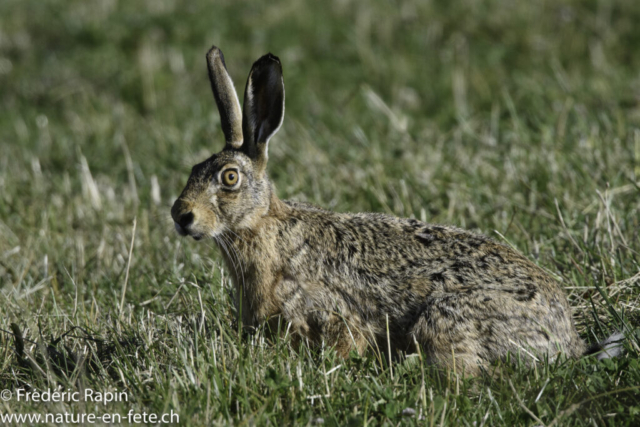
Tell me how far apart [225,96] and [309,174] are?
210 centimetres

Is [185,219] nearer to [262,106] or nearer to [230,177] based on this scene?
[230,177]

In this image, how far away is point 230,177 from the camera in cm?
462

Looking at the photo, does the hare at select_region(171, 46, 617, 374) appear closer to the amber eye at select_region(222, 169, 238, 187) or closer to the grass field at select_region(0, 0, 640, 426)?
the amber eye at select_region(222, 169, 238, 187)

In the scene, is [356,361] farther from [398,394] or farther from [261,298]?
[261,298]

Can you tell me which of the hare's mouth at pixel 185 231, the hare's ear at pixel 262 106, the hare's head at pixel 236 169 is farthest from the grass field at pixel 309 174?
the hare's ear at pixel 262 106

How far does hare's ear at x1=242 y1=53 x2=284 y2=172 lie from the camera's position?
4.48 metres

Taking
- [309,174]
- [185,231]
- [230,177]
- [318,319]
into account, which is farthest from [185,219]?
[309,174]

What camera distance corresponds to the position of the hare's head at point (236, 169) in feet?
14.5

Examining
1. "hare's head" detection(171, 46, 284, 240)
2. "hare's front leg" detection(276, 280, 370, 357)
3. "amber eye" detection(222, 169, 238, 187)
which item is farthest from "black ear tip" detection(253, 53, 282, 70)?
"hare's front leg" detection(276, 280, 370, 357)

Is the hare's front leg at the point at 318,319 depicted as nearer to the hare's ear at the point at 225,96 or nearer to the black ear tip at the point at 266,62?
the hare's ear at the point at 225,96

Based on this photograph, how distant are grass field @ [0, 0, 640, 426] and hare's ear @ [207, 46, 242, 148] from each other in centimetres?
94

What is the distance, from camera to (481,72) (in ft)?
33.0

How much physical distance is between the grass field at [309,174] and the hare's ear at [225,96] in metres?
0.94

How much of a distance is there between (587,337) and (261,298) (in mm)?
1924
